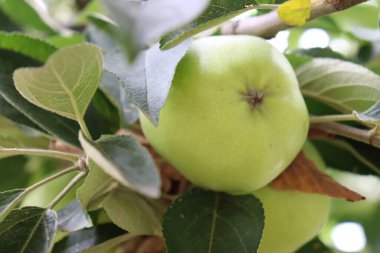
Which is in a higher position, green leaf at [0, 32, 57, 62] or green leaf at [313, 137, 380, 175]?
green leaf at [0, 32, 57, 62]

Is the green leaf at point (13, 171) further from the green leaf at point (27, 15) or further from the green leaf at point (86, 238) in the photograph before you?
the green leaf at point (86, 238)

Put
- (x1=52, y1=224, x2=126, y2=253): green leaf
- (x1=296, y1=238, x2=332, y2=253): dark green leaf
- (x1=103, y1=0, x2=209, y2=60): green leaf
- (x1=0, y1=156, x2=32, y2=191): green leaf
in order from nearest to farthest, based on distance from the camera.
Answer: (x1=103, y1=0, x2=209, y2=60): green leaf, (x1=52, y1=224, x2=126, y2=253): green leaf, (x1=296, y1=238, x2=332, y2=253): dark green leaf, (x1=0, y1=156, x2=32, y2=191): green leaf

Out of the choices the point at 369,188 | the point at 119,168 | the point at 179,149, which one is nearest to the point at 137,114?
the point at 179,149

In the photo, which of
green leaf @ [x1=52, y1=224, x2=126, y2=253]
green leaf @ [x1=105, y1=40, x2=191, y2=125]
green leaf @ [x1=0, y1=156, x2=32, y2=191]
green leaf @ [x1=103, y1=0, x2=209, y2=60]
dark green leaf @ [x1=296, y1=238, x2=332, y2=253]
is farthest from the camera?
green leaf @ [x1=0, y1=156, x2=32, y2=191]

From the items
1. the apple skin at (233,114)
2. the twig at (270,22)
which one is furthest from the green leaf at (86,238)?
the twig at (270,22)

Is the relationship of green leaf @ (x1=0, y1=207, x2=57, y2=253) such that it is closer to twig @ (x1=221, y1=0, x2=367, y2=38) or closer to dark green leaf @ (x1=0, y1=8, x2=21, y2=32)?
twig @ (x1=221, y1=0, x2=367, y2=38)

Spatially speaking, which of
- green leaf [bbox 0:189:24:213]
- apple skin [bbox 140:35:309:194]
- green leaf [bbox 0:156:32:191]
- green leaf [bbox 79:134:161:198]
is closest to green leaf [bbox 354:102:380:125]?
apple skin [bbox 140:35:309:194]

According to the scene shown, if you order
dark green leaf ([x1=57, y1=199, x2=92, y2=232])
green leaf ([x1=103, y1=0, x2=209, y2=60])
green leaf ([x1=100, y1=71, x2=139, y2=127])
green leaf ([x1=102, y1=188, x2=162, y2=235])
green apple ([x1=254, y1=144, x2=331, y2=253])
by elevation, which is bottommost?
green apple ([x1=254, y1=144, x2=331, y2=253])

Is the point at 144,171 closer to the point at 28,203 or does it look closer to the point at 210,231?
the point at 210,231
